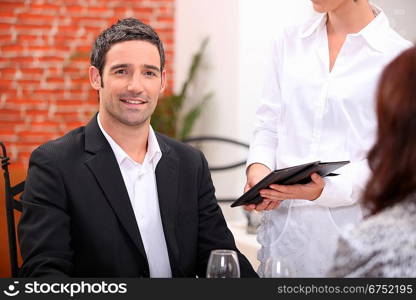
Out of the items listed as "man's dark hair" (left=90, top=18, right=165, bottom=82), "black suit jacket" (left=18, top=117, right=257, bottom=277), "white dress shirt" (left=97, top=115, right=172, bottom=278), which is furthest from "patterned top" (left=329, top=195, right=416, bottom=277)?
"man's dark hair" (left=90, top=18, right=165, bottom=82)

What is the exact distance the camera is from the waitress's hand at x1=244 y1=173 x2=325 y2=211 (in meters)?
2.09

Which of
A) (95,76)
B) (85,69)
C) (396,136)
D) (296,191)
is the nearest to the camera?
(396,136)

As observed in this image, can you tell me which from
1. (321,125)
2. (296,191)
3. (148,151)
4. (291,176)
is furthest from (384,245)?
(148,151)

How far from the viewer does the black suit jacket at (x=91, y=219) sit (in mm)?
1916

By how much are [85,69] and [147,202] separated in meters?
4.15

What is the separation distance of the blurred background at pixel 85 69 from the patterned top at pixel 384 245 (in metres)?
4.10

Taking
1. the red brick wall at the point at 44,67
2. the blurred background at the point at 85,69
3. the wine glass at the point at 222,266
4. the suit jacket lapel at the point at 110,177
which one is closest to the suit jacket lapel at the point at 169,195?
the suit jacket lapel at the point at 110,177

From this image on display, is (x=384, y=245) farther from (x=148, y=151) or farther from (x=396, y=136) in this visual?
(x=148, y=151)

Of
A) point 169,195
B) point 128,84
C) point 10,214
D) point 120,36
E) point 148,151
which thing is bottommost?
point 10,214

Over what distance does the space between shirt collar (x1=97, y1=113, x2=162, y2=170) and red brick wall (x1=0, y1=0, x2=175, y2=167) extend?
389 cm

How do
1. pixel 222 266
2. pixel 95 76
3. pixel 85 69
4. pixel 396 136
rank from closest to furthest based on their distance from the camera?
pixel 396 136, pixel 222 266, pixel 95 76, pixel 85 69

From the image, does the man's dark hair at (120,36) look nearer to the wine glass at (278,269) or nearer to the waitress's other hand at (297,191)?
the waitress's other hand at (297,191)

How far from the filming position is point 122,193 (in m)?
2.05

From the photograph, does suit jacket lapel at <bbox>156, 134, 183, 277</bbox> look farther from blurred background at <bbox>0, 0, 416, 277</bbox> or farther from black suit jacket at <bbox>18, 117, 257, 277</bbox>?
blurred background at <bbox>0, 0, 416, 277</bbox>
